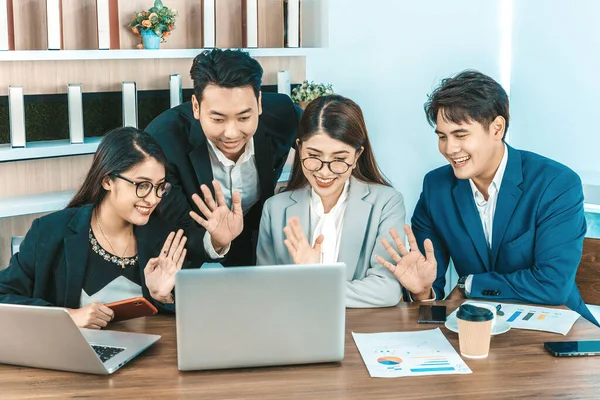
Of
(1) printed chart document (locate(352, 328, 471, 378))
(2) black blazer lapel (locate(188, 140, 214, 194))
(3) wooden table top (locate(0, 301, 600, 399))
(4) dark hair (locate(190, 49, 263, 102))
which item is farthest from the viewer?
(2) black blazer lapel (locate(188, 140, 214, 194))

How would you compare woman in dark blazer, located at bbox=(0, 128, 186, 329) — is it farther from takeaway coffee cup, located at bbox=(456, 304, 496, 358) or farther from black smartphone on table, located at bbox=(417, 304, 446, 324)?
Result: takeaway coffee cup, located at bbox=(456, 304, 496, 358)

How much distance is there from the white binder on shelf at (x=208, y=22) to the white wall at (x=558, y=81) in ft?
5.37

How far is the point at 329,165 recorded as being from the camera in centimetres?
245

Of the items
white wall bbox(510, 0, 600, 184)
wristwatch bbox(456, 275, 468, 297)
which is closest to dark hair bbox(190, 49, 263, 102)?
wristwatch bbox(456, 275, 468, 297)

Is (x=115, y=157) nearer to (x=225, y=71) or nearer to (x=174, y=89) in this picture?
(x=225, y=71)

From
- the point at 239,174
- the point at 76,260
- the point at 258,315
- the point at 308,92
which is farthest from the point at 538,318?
the point at 308,92

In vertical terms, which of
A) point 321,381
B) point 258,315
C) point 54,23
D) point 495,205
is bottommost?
point 321,381

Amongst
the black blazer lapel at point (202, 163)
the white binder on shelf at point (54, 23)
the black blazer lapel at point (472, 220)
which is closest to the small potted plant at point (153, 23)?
the white binder on shelf at point (54, 23)

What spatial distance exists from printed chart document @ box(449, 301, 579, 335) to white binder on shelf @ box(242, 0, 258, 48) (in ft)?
7.39

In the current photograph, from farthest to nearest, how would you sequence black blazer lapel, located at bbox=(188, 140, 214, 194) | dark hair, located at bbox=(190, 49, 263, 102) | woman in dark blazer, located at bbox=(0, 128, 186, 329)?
black blazer lapel, located at bbox=(188, 140, 214, 194) → dark hair, located at bbox=(190, 49, 263, 102) → woman in dark blazer, located at bbox=(0, 128, 186, 329)

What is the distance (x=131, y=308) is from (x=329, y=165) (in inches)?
29.2

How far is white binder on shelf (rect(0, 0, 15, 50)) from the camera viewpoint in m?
3.38

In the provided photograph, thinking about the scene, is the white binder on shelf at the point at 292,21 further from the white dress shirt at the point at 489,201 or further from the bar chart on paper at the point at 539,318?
the bar chart on paper at the point at 539,318

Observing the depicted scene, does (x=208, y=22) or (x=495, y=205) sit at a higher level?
(x=208, y=22)
